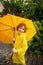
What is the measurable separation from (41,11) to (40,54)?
1545mm

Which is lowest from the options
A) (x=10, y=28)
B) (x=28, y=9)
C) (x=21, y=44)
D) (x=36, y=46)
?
(x=36, y=46)

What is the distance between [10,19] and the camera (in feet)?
17.6

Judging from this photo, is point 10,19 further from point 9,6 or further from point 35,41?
point 9,6

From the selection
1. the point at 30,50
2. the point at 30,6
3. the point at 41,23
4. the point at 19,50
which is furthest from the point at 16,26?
the point at 30,6

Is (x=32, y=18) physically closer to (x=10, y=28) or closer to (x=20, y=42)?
(x=10, y=28)

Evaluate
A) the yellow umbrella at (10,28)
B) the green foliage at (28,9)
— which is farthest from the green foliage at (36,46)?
the yellow umbrella at (10,28)

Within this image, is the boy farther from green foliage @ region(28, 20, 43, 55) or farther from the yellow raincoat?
green foliage @ region(28, 20, 43, 55)

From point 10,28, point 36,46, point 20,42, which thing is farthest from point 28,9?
point 20,42

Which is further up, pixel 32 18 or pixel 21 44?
pixel 21 44

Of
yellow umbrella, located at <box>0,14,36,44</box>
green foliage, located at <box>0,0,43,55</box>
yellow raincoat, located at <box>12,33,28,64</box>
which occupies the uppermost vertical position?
yellow umbrella, located at <box>0,14,36,44</box>

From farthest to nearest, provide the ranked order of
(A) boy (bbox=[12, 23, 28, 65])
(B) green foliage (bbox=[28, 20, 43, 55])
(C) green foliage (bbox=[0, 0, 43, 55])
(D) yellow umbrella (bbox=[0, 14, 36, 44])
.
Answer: (C) green foliage (bbox=[0, 0, 43, 55]) < (B) green foliage (bbox=[28, 20, 43, 55]) < (D) yellow umbrella (bbox=[0, 14, 36, 44]) < (A) boy (bbox=[12, 23, 28, 65])

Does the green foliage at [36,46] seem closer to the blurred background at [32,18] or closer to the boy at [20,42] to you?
the blurred background at [32,18]

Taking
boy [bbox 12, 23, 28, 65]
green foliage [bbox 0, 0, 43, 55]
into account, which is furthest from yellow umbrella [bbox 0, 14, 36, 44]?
green foliage [bbox 0, 0, 43, 55]

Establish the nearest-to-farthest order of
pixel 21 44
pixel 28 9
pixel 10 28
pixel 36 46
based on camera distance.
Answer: pixel 21 44, pixel 10 28, pixel 36 46, pixel 28 9
